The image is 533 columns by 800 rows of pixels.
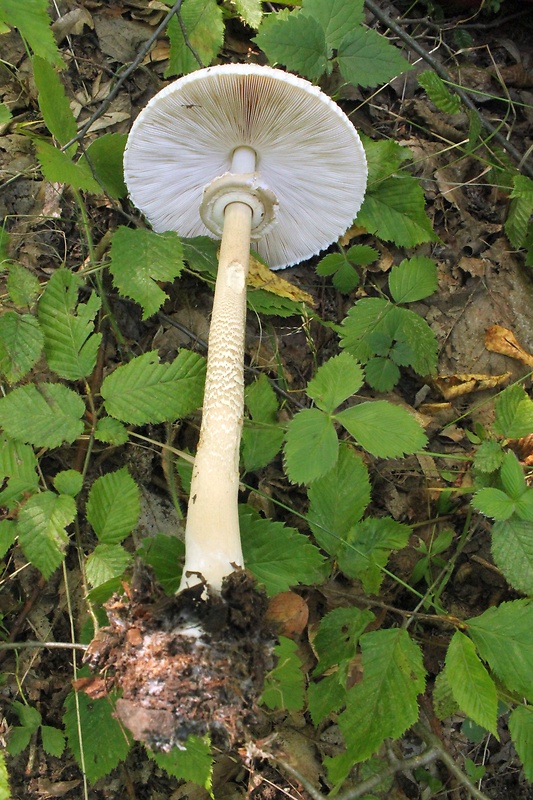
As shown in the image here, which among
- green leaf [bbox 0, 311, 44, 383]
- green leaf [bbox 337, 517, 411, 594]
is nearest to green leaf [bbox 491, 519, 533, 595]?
green leaf [bbox 337, 517, 411, 594]

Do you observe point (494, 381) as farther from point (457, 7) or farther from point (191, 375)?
point (457, 7)

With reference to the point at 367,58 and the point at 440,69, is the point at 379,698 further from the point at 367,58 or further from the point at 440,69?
the point at 440,69

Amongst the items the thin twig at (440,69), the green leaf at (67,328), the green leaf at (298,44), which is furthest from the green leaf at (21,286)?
the thin twig at (440,69)

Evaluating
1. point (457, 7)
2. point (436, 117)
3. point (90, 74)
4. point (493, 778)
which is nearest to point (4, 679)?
point (493, 778)

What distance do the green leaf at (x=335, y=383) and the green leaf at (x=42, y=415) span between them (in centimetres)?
93

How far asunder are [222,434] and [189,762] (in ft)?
3.77

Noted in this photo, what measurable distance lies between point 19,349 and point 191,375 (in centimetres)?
72

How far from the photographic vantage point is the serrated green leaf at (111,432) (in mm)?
2246

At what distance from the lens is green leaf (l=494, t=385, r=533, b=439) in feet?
8.10

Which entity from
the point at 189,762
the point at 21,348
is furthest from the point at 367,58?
the point at 189,762

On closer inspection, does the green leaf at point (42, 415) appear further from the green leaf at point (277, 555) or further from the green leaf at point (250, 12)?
the green leaf at point (250, 12)

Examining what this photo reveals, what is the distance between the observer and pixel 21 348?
7.60 ft

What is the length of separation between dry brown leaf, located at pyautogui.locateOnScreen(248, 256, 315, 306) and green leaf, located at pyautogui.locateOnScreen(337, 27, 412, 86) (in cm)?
102

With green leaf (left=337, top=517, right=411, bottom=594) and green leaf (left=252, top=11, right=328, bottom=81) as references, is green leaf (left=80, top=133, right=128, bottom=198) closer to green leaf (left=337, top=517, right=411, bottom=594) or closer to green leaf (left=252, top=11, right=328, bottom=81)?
green leaf (left=252, top=11, right=328, bottom=81)
